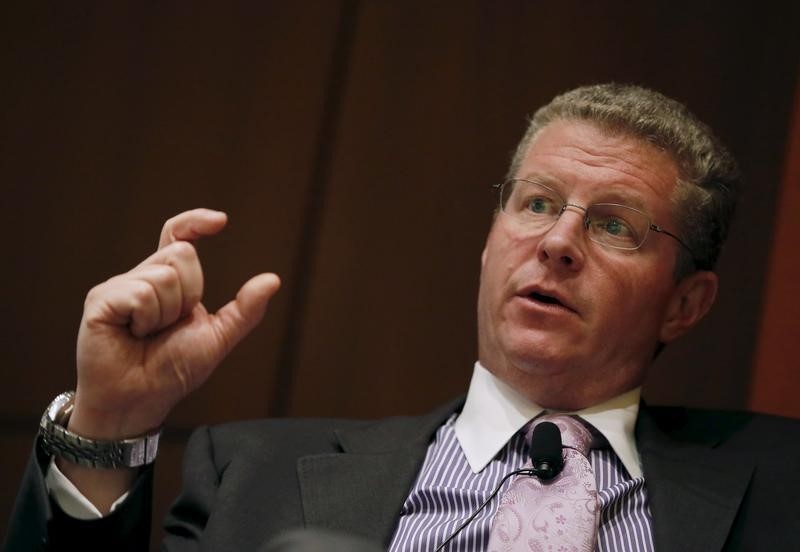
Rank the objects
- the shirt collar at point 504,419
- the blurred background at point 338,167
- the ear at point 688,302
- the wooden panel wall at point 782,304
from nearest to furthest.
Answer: the shirt collar at point 504,419 < the ear at point 688,302 < the blurred background at point 338,167 < the wooden panel wall at point 782,304

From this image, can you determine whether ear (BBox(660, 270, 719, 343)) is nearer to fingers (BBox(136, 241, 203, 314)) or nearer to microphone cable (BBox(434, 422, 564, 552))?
microphone cable (BBox(434, 422, 564, 552))

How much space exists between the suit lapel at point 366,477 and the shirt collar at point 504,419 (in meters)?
0.09

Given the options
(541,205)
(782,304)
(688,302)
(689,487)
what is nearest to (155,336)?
(541,205)

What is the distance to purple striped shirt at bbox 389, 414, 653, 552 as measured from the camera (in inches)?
57.2

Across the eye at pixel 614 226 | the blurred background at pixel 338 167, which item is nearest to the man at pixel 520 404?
the eye at pixel 614 226

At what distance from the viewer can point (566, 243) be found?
1.64 metres

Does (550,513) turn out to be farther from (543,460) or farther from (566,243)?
(566,243)

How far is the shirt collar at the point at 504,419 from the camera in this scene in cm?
161

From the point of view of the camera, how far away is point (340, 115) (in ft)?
7.23

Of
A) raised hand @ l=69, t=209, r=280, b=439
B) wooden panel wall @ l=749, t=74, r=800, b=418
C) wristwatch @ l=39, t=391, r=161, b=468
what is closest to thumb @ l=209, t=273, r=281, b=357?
raised hand @ l=69, t=209, r=280, b=439

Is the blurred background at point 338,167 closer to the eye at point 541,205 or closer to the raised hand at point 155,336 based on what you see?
the eye at point 541,205

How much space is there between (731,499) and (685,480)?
0.08 meters

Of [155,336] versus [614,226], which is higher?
[614,226]

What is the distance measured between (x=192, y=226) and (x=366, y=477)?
0.55m
